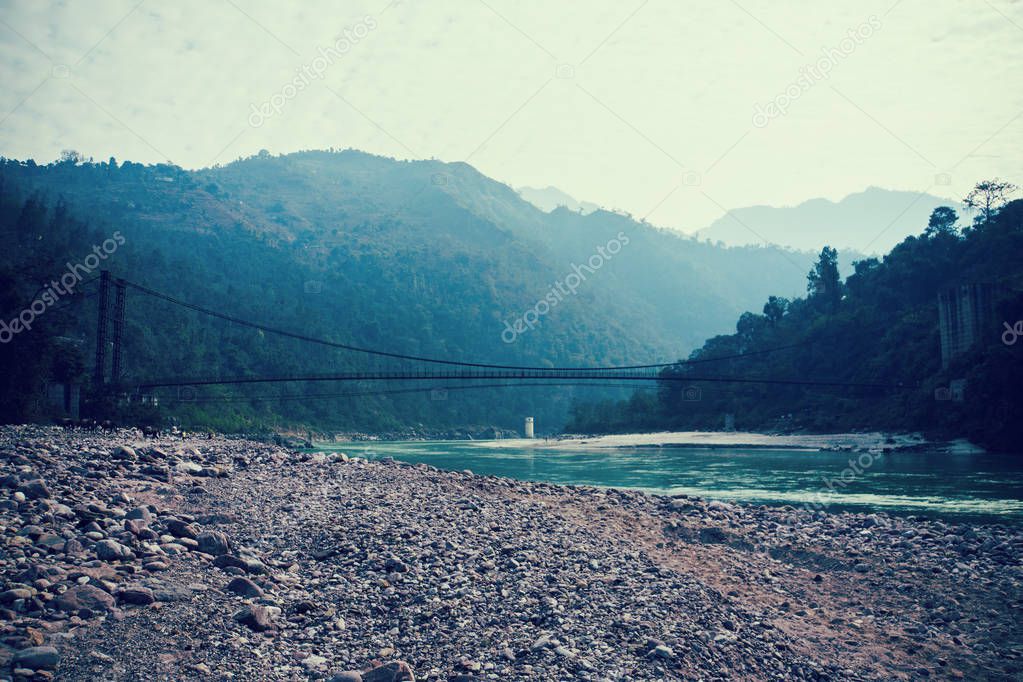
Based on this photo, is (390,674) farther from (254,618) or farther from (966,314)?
(966,314)

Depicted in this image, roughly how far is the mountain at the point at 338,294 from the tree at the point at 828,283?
23.9m

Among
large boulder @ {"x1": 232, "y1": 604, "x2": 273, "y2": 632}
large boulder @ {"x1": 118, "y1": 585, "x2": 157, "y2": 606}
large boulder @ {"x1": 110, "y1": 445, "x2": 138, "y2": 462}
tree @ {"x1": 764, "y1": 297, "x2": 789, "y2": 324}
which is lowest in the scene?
large boulder @ {"x1": 232, "y1": 604, "x2": 273, "y2": 632}

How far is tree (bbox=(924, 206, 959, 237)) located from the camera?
2687 inches

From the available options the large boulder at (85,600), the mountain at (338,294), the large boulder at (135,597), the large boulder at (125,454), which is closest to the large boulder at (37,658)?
the large boulder at (85,600)

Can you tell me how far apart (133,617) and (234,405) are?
70.6m

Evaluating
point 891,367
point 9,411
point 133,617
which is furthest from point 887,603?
point 891,367

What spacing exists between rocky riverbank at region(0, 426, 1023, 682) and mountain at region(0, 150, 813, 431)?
45.3 metres

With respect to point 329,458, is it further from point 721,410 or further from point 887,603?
point 721,410

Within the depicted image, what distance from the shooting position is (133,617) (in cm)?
641

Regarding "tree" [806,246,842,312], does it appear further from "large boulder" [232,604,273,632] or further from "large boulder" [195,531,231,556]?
"large boulder" [232,604,273,632]
